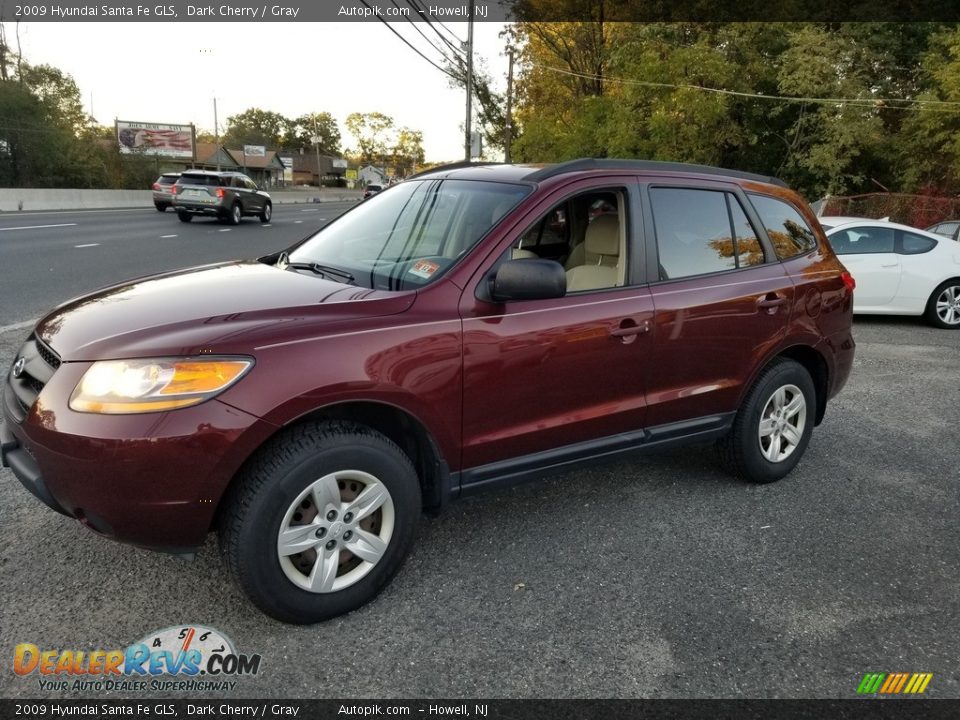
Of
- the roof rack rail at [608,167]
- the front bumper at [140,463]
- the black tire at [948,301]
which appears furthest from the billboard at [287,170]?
the front bumper at [140,463]

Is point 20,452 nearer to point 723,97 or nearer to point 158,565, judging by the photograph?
point 158,565

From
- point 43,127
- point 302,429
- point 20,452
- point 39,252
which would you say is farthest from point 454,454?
point 43,127

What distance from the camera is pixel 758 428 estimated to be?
415 cm

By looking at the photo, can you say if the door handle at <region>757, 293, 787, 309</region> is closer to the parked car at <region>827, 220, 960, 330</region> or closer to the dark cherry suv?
the dark cherry suv

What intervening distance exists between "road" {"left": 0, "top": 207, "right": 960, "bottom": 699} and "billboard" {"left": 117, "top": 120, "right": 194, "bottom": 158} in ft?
216

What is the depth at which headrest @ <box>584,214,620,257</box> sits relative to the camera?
3721 millimetres

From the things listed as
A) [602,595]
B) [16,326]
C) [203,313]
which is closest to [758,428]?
[602,595]

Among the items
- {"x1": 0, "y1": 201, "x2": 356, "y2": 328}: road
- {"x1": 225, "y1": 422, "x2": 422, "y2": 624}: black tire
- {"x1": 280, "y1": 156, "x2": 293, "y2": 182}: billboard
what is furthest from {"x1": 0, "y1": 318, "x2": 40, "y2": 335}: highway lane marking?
{"x1": 280, "y1": 156, "x2": 293, "y2": 182}: billboard

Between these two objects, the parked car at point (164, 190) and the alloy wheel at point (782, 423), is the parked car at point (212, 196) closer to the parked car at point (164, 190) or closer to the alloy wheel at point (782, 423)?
the parked car at point (164, 190)

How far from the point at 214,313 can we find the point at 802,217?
3.50 metres

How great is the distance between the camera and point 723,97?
86.9 feet

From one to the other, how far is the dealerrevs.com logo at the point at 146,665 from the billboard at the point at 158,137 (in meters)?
66.4

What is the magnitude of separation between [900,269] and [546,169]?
7.84m

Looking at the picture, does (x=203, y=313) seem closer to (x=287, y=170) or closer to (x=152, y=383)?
(x=152, y=383)
